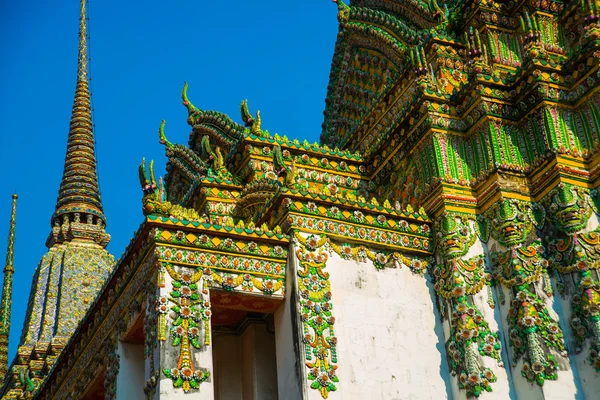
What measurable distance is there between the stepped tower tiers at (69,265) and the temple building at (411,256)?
26.7ft

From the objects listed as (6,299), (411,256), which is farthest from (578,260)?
(6,299)

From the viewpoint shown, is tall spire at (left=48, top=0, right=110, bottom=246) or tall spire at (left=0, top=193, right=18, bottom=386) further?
tall spire at (left=48, top=0, right=110, bottom=246)

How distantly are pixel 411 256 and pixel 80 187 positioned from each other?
19.7 m

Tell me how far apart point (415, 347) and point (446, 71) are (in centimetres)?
465

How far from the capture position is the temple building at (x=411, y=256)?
11.9 meters

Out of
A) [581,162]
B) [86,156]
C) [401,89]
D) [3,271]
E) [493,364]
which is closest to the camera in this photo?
[493,364]

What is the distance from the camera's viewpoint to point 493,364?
477 inches

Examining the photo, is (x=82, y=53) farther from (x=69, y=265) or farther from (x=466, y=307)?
(x=466, y=307)

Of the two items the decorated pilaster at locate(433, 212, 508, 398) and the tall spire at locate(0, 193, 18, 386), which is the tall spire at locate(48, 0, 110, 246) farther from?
the decorated pilaster at locate(433, 212, 508, 398)

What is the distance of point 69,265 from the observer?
27672 mm

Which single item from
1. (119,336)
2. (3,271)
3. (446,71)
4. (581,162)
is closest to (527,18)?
(446,71)

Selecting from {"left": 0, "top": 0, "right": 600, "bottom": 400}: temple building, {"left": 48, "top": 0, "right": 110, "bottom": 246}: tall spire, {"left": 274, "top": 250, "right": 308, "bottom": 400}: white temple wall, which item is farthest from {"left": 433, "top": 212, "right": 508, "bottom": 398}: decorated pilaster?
{"left": 48, "top": 0, "right": 110, "bottom": 246}: tall spire

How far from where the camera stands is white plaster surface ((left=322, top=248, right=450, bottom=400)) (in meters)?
12.0

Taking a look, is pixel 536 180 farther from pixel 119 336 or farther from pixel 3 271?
pixel 3 271
